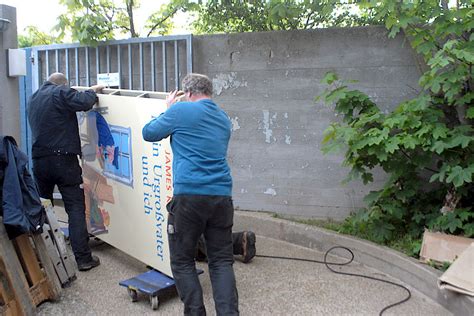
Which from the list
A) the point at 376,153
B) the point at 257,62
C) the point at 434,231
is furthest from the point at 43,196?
the point at 434,231

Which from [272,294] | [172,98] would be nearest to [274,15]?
[172,98]

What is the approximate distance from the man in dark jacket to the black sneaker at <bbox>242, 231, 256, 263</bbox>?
4.76 ft

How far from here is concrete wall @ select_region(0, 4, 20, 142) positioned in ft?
17.2

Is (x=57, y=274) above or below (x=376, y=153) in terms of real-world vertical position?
below

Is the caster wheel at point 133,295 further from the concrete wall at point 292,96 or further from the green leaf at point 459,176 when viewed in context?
the green leaf at point 459,176

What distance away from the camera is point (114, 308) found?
406 centimetres

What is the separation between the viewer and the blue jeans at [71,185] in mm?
4773

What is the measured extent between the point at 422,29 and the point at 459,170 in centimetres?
140

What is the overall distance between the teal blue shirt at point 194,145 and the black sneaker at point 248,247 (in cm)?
138

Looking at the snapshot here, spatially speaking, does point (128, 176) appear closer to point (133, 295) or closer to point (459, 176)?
point (133, 295)

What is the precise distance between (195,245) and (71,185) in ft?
5.73

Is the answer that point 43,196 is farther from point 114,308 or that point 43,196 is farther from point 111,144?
point 114,308

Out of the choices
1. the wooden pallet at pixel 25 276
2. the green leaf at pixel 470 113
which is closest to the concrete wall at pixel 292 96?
the green leaf at pixel 470 113

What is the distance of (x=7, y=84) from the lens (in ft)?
17.5
